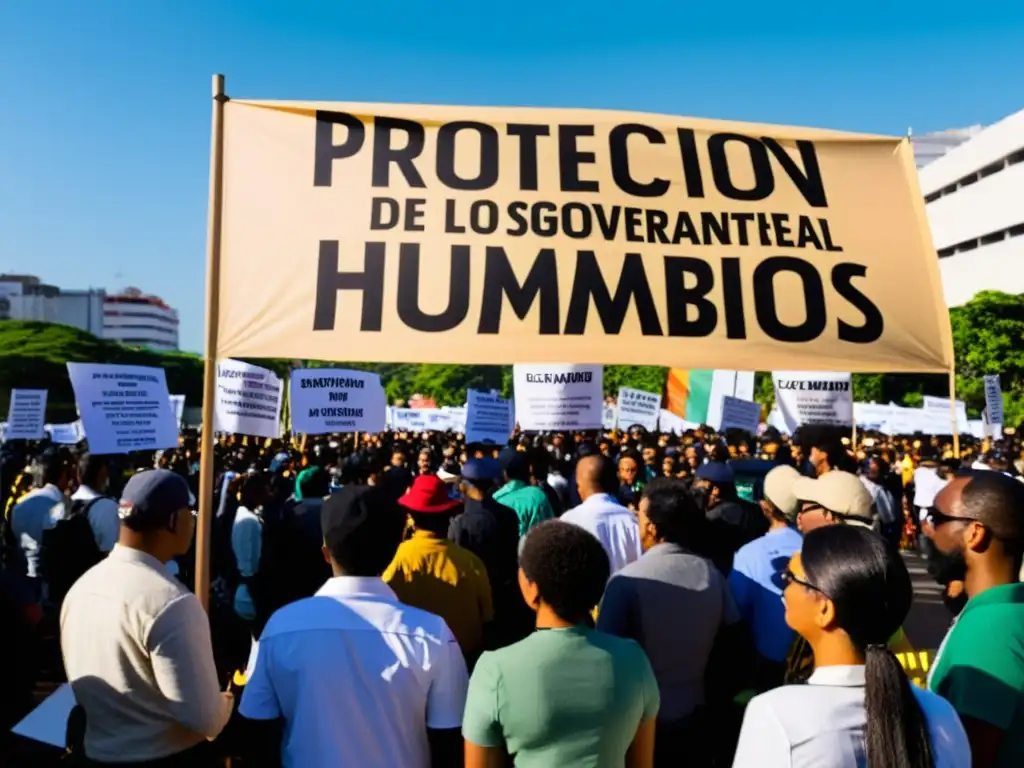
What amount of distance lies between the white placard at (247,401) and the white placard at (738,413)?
702 cm

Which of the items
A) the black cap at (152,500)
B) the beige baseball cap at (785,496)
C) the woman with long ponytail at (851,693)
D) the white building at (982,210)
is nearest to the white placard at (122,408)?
the black cap at (152,500)

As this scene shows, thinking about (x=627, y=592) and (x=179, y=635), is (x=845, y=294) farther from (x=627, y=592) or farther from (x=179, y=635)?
(x=179, y=635)

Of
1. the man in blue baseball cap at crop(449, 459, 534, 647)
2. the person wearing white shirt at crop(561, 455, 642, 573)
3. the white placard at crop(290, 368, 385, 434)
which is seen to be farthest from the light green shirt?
the white placard at crop(290, 368, 385, 434)

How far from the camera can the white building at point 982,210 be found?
50.9 metres

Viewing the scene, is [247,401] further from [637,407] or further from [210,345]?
[637,407]

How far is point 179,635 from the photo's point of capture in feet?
8.38

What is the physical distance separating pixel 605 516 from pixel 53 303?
177 m

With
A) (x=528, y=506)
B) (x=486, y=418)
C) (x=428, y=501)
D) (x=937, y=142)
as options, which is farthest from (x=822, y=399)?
(x=937, y=142)

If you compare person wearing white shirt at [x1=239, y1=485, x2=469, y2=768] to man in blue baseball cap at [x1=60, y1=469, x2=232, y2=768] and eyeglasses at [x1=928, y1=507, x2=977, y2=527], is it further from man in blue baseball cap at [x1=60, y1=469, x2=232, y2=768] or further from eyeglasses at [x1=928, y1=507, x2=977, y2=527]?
eyeglasses at [x1=928, y1=507, x2=977, y2=527]

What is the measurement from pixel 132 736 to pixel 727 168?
3712 millimetres

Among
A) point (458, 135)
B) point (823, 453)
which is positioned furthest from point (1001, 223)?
point (458, 135)

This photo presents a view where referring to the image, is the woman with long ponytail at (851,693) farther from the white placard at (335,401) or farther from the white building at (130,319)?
the white building at (130,319)

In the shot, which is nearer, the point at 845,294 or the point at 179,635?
the point at 179,635

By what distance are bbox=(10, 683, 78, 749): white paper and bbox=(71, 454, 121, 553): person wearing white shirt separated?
2.41 metres
